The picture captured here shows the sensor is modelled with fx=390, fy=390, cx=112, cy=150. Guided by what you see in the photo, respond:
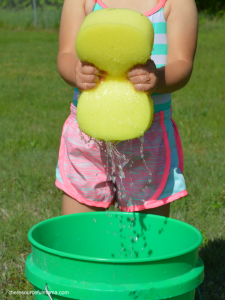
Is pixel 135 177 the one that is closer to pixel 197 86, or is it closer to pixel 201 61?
pixel 197 86

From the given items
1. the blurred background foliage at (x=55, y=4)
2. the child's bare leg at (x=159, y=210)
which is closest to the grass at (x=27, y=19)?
the blurred background foliage at (x=55, y=4)

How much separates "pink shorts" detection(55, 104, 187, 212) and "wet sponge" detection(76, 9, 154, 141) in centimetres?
31

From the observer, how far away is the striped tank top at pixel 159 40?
1.38 metres

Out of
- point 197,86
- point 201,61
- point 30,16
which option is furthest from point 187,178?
point 30,16

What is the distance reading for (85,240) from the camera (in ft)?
4.43

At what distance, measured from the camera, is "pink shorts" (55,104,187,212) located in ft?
4.66

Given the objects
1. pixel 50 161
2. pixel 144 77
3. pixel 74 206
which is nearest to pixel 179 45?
pixel 144 77

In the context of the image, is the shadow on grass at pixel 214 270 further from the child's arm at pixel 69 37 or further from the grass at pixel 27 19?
the grass at pixel 27 19

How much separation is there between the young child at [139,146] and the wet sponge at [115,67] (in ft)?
0.88

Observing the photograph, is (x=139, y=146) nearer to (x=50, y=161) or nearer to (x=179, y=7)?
(x=179, y=7)

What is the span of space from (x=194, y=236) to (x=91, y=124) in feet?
1.42

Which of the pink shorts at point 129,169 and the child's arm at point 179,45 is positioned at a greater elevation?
A: the child's arm at point 179,45

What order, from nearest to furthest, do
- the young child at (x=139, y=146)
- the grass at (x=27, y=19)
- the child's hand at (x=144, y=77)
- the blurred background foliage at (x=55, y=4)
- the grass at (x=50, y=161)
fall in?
the child's hand at (x=144, y=77) → the young child at (x=139, y=146) → the grass at (x=50, y=161) → the grass at (x=27, y=19) → the blurred background foliage at (x=55, y=4)

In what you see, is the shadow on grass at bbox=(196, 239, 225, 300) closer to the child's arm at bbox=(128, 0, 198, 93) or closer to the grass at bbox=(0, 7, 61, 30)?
the child's arm at bbox=(128, 0, 198, 93)
